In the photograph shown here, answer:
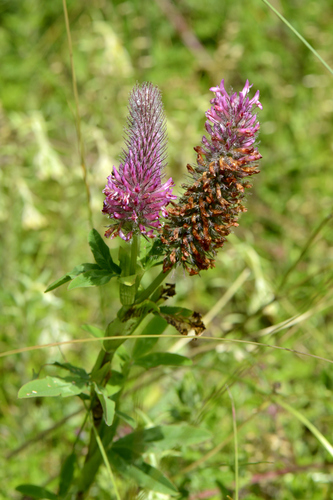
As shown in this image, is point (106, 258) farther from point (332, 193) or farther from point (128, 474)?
point (332, 193)

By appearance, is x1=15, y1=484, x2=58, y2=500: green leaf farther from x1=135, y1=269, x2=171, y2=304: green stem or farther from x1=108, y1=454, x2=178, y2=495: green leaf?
x1=135, y1=269, x2=171, y2=304: green stem

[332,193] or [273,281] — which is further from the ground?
[332,193]

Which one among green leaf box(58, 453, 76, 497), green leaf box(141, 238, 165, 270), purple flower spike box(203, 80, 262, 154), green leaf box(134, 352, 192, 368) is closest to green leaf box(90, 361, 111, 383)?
green leaf box(134, 352, 192, 368)

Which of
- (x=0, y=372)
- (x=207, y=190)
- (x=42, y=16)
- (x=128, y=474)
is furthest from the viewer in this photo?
(x=42, y=16)

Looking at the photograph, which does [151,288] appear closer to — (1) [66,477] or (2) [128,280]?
(2) [128,280]

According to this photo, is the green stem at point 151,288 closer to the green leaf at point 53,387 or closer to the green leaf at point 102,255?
the green leaf at point 102,255

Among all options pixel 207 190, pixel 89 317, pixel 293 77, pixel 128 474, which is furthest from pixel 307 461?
pixel 293 77

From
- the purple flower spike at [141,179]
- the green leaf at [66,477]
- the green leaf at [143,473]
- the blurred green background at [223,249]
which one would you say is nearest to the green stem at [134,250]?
the purple flower spike at [141,179]
